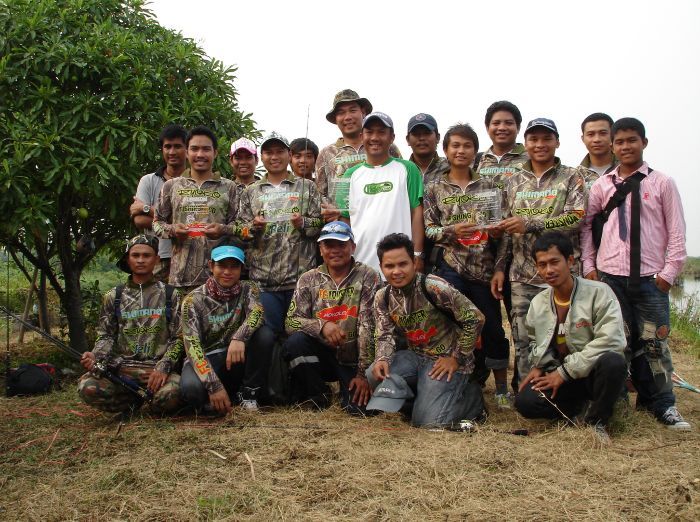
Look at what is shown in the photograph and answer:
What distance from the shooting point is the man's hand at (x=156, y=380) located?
4605 mm

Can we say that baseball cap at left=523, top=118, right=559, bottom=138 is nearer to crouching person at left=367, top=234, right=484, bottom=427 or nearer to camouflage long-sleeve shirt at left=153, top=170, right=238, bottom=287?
crouching person at left=367, top=234, right=484, bottom=427

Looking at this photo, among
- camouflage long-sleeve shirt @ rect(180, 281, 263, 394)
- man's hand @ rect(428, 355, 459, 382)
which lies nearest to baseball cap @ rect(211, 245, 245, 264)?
camouflage long-sleeve shirt @ rect(180, 281, 263, 394)

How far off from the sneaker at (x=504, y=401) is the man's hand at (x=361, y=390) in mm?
1087

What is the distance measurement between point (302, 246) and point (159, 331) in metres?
1.34

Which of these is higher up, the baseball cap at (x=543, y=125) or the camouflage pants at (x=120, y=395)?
the baseball cap at (x=543, y=125)

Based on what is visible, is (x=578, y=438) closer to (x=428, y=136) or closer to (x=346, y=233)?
(x=346, y=233)

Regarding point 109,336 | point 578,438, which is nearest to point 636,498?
point 578,438

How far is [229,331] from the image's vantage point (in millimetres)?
4961

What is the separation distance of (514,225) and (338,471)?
89.5 inches

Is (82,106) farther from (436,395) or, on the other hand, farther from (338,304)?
(436,395)

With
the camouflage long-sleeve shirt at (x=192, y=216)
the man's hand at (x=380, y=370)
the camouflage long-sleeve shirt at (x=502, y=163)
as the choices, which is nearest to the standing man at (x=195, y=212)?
the camouflage long-sleeve shirt at (x=192, y=216)

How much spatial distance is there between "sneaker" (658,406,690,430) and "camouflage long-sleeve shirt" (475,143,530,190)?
2089 millimetres

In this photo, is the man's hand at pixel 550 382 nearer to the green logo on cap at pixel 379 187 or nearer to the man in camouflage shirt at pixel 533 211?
the man in camouflage shirt at pixel 533 211

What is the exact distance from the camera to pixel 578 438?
12.7 ft
